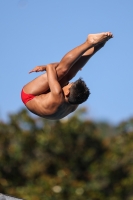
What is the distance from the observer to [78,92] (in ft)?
23.7

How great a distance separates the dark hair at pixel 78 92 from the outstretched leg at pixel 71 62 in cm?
23

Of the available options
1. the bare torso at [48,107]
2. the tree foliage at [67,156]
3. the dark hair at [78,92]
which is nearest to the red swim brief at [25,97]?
the bare torso at [48,107]

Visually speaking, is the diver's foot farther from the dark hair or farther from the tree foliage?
the tree foliage

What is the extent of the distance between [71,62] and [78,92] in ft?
1.24

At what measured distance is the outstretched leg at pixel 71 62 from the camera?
283 inches

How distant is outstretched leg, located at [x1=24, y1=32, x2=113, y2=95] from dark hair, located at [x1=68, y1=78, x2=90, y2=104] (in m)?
0.23

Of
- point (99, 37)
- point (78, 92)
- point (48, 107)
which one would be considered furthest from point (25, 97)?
point (99, 37)

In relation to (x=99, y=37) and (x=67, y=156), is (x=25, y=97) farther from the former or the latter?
(x=67, y=156)

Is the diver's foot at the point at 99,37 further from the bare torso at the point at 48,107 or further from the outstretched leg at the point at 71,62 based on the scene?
the bare torso at the point at 48,107

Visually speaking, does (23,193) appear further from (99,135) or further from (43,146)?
(99,135)

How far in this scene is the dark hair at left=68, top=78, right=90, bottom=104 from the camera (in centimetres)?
722

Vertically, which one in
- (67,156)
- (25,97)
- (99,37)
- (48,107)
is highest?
(67,156)

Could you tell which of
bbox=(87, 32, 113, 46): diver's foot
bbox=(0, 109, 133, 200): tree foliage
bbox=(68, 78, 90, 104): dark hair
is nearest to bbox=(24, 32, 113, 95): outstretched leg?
bbox=(87, 32, 113, 46): diver's foot

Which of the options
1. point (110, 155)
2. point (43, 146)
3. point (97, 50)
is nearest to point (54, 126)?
point (43, 146)
